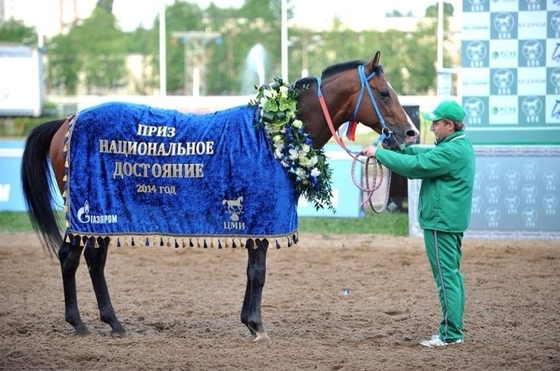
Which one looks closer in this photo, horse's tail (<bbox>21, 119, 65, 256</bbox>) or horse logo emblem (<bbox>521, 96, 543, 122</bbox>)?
horse's tail (<bbox>21, 119, 65, 256</bbox>)

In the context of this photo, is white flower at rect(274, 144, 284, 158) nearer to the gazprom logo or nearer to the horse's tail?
the gazprom logo

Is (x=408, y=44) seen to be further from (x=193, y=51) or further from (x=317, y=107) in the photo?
(x=317, y=107)

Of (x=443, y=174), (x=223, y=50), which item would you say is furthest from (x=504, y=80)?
(x=223, y=50)

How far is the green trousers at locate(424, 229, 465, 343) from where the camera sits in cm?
561

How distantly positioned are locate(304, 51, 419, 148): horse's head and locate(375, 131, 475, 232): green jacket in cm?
27

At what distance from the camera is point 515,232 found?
34.9 feet

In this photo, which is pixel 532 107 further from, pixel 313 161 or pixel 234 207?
pixel 234 207

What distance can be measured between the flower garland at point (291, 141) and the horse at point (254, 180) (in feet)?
0.43

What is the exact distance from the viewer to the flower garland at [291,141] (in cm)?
579

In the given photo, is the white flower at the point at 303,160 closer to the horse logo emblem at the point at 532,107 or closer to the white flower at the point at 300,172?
the white flower at the point at 300,172

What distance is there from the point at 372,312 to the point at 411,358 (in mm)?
1565

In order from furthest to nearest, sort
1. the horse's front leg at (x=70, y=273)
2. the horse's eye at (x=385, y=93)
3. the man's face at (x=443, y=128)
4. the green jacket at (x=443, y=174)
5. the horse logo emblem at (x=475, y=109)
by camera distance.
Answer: the horse logo emblem at (x=475, y=109) → the horse's front leg at (x=70, y=273) → the horse's eye at (x=385, y=93) → the man's face at (x=443, y=128) → the green jacket at (x=443, y=174)

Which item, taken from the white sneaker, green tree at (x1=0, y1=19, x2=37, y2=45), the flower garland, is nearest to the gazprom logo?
the flower garland

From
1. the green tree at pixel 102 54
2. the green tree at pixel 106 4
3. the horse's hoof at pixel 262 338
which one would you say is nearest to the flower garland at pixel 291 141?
the horse's hoof at pixel 262 338
